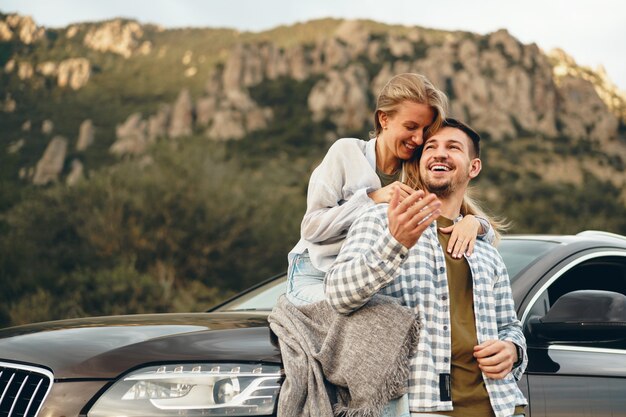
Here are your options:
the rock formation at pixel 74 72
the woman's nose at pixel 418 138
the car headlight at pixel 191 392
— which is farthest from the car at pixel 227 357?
the rock formation at pixel 74 72

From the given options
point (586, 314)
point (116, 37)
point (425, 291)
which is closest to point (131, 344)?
point (425, 291)

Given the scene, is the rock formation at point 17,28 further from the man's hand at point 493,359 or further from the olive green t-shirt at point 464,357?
the man's hand at point 493,359

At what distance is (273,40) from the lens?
278 feet

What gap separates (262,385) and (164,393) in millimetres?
315

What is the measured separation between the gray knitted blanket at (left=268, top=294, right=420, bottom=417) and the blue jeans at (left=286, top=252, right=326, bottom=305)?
0.34m

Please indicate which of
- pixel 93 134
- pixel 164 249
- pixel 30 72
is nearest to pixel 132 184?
pixel 164 249

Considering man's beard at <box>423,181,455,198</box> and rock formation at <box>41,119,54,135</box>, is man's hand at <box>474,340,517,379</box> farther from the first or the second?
rock formation at <box>41,119,54,135</box>

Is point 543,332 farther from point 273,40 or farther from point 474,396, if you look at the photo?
point 273,40

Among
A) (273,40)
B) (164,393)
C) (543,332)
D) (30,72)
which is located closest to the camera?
(164,393)

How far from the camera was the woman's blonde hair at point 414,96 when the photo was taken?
3.69 m

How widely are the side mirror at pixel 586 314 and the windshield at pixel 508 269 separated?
0.35 meters

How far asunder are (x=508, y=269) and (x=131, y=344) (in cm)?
183

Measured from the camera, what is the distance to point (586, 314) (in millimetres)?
3623

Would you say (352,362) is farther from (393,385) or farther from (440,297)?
(440,297)
